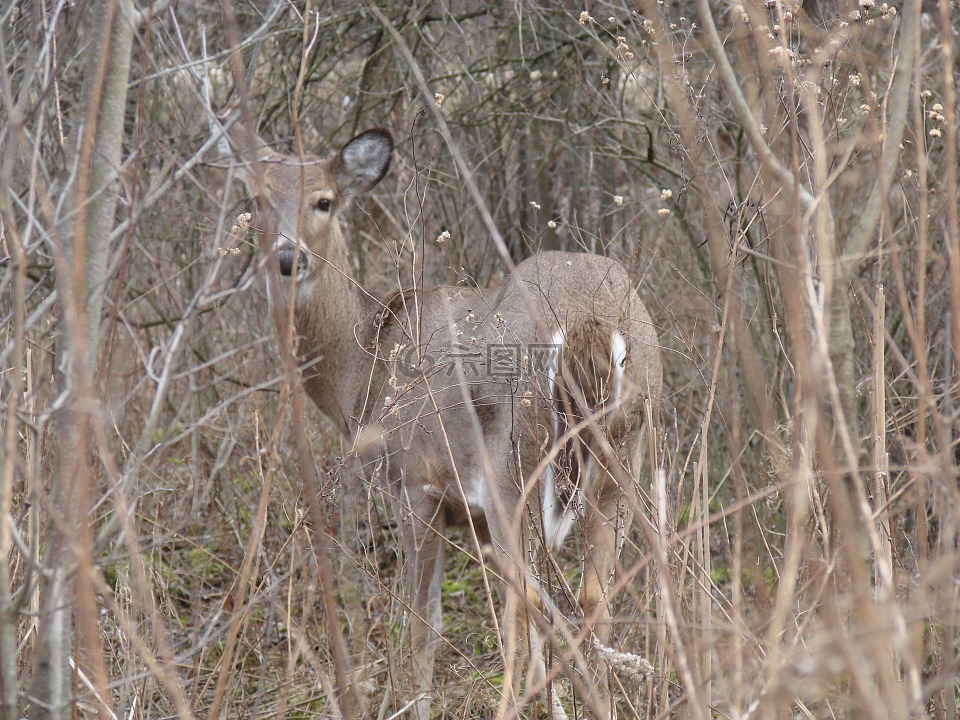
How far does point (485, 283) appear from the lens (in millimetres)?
6305

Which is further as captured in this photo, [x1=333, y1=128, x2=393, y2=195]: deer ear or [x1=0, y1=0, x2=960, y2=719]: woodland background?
[x1=333, y1=128, x2=393, y2=195]: deer ear

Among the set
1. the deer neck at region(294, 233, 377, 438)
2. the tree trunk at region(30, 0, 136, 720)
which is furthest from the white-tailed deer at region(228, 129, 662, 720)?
the tree trunk at region(30, 0, 136, 720)

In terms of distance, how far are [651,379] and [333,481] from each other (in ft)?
4.42

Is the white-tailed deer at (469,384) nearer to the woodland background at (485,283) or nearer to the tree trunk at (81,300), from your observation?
the woodland background at (485,283)

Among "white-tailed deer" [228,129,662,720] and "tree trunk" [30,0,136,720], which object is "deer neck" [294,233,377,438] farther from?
"tree trunk" [30,0,136,720]

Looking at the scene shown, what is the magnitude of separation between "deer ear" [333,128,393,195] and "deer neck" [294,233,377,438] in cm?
29

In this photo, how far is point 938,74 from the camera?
4.83 metres

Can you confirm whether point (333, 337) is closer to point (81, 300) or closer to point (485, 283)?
point (485, 283)

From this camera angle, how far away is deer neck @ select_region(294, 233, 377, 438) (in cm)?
508

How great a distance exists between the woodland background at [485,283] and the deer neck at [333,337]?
0.22 metres

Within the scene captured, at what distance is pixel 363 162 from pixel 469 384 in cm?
163

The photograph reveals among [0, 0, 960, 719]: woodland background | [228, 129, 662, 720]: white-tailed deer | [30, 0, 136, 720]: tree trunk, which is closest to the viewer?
[30, 0, 136, 720]: tree trunk

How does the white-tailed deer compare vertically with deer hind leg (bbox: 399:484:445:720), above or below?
above

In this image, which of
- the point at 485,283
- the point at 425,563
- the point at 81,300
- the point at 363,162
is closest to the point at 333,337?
the point at 363,162
